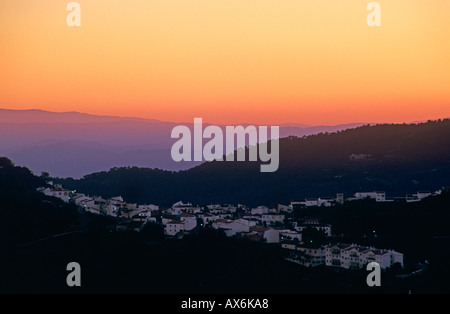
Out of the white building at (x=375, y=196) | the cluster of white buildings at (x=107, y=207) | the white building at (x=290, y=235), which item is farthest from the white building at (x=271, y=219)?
the white building at (x=375, y=196)

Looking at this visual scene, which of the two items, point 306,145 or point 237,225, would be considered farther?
point 306,145

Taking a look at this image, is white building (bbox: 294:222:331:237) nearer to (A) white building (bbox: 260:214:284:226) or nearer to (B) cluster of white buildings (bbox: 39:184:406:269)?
(B) cluster of white buildings (bbox: 39:184:406:269)

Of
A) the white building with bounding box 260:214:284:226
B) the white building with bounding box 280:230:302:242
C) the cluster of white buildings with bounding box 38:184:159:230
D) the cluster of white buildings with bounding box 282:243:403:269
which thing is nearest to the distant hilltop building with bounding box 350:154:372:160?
the cluster of white buildings with bounding box 38:184:159:230

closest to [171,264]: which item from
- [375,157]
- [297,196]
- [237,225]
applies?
[237,225]

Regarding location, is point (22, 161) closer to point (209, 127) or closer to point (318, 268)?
point (209, 127)

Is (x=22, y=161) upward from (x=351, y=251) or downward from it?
upward

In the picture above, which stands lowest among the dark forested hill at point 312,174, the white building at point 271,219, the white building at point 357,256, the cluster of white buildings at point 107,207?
the white building at point 357,256

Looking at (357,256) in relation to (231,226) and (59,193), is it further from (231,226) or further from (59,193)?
(59,193)

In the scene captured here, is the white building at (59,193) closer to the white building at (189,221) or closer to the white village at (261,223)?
the white village at (261,223)

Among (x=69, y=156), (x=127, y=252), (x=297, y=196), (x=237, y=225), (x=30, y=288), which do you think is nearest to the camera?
(x=30, y=288)
